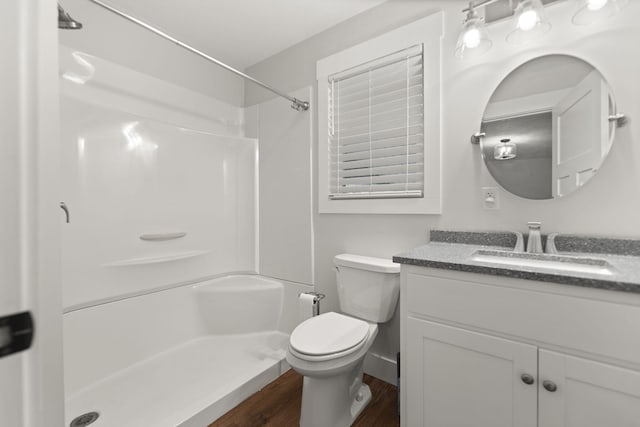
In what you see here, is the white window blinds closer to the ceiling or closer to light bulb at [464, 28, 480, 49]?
light bulb at [464, 28, 480, 49]

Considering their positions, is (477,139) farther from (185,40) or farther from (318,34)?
(185,40)

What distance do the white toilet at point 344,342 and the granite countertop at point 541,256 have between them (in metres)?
0.32

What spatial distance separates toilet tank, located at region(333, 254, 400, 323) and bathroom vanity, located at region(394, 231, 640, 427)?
336 mm

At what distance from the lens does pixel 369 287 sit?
1.57 meters

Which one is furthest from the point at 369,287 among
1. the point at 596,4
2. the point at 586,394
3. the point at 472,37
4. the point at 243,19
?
the point at 243,19

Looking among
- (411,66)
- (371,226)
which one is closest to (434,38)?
(411,66)

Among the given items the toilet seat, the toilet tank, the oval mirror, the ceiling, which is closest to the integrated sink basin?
the oval mirror

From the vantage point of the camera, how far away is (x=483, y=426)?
1015mm

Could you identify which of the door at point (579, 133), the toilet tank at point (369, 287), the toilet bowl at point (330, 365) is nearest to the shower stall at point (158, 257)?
the toilet bowl at point (330, 365)

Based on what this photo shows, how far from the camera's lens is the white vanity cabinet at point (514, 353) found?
82cm

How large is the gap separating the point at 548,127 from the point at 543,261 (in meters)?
0.63

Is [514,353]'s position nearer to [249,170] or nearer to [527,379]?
[527,379]

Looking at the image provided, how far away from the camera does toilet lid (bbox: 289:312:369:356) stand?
1.25 metres

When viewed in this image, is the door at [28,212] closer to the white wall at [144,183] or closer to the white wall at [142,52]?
the white wall at [144,183]
